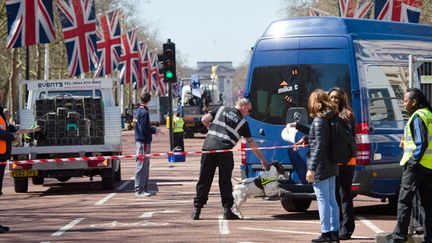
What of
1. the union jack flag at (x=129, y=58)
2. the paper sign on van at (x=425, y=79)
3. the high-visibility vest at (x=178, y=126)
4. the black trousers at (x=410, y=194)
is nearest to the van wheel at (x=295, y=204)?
the paper sign on van at (x=425, y=79)

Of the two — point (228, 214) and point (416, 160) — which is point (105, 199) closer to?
point (228, 214)

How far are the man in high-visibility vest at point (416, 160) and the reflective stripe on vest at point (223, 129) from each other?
3603 millimetres

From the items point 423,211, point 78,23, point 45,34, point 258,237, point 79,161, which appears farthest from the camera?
point 78,23

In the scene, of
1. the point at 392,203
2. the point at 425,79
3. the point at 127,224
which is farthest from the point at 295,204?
the point at 425,79

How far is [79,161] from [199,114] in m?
40.6

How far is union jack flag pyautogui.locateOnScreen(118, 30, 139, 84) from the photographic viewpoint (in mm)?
63513

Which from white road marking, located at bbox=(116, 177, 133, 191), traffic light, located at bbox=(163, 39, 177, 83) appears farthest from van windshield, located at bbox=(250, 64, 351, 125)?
traffic light, located at bbox=(163, 39, 177, 83)

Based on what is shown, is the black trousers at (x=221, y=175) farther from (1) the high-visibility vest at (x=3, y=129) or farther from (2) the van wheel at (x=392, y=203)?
(1) the high-visibility vest at (x=3, y=129)

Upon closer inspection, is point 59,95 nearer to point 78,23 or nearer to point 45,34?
point 45,34

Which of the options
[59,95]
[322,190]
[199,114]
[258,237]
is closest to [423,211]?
[322,190]

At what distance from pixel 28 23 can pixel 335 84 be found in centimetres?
1812

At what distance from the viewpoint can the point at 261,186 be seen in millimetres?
15188

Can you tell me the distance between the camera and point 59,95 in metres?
23.6

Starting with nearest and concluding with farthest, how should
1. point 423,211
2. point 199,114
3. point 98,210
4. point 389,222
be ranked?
point 423,211 → point 389,222 → point 98,210 → point 199,114
